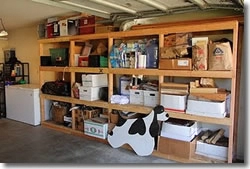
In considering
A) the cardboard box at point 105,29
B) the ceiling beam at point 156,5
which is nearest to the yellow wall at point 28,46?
the cardboard box at point 105,29

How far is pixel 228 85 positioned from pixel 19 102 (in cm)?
412

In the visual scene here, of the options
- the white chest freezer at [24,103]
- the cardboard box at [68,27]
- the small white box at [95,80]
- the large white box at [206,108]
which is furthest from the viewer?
the white chest freezer at [24,103]

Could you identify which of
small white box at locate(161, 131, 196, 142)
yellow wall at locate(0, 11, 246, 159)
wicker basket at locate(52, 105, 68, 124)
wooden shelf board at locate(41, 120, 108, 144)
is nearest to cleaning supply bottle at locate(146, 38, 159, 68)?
small white box at locate(161, 131, 196, 142)

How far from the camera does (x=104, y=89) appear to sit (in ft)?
13.6

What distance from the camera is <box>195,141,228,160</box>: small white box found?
2.98 metres

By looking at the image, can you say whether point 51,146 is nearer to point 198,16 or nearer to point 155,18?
point 155,18

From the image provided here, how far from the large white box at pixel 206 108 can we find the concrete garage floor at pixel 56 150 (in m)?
0.80

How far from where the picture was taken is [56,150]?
359 centimetres

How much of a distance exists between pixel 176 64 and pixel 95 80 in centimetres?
149

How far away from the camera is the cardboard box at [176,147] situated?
10.1ft

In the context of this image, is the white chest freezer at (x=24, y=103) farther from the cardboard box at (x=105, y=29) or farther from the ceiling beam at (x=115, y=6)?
the ceiling beam at (x=115, y=6)

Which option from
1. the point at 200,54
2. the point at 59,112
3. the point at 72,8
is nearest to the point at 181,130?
the point at 200,54

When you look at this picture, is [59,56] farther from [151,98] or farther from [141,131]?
[141,131]

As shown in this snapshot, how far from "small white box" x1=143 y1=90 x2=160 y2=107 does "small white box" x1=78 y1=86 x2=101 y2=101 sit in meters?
0.95
